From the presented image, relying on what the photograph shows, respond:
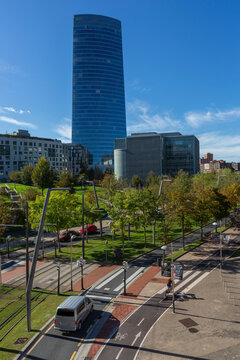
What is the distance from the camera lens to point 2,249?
3759 cm

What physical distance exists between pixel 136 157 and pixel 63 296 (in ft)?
332

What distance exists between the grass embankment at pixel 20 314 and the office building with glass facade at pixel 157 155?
99387 mm

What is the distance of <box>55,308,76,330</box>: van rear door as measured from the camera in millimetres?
16156

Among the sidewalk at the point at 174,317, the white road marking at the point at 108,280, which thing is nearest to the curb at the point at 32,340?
the sidewalk at the point at 174,317

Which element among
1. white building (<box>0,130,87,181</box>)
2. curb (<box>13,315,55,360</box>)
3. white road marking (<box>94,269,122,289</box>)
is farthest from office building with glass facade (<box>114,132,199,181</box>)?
curb (<box>13,315,55,360</box>)

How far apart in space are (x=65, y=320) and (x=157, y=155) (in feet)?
349

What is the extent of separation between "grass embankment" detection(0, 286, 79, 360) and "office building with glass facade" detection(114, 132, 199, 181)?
326ft

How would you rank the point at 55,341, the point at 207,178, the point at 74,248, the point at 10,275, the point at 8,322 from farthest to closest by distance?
the point at 207,178, the point at 74,248, the point at 10,275, the point at 8,322, the point at 55,341

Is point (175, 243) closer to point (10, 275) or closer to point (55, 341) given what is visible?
point (10, 275)

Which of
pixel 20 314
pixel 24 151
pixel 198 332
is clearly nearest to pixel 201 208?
pixel 198 332

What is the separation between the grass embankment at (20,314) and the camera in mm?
14883

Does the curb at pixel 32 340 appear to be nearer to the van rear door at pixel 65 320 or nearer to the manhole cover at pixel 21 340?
the manhole cover at pixel 21 340

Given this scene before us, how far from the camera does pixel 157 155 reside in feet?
390

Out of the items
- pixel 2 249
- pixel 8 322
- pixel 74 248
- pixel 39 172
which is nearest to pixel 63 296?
pixel 8 322
